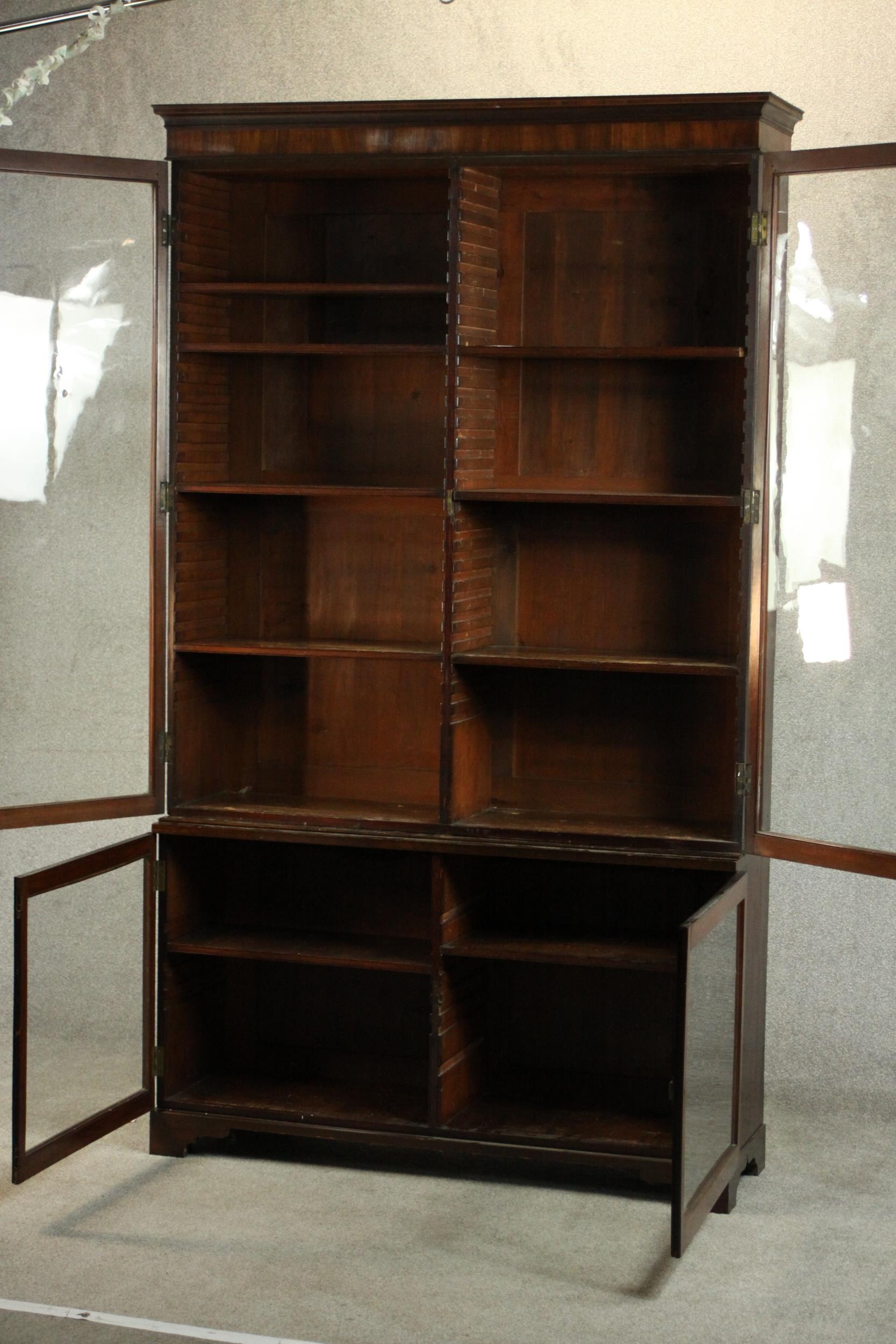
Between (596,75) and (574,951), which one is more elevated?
(596,75)

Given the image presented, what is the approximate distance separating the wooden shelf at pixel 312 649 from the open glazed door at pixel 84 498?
0.13 metres

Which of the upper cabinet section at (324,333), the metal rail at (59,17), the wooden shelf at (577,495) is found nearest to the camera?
the metal rail at (59,17)

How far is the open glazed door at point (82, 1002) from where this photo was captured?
3842mm

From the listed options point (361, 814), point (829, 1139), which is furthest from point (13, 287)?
point (829, 1139)

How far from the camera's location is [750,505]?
3963 millimetres

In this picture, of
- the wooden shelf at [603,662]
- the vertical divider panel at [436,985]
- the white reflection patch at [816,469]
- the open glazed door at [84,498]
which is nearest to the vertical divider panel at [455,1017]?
the vertical divider panel at [436,985]

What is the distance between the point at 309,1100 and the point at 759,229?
8.32 feet

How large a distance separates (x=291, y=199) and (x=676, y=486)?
134 centimetres

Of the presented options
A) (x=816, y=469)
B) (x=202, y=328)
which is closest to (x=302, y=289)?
(x=202, y=328)

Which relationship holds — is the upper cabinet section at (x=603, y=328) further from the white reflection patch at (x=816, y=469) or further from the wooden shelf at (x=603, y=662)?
the wooden shelf at (x=603, y=662)

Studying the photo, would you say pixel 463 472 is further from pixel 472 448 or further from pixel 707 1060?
pixel 707 1060

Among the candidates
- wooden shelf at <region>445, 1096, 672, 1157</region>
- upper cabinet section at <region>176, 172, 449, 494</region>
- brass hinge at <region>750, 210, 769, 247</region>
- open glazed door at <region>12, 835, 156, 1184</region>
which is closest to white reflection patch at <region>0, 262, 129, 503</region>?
upper cabinet section at <region>176, 172, 449, 494</region>

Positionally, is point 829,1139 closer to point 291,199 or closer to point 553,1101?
point 553,1101

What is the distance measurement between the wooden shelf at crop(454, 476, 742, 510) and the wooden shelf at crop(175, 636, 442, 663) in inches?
16.3
